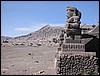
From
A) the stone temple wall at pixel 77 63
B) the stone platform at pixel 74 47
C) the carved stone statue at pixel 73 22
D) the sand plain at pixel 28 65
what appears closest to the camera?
the stone temple wall at pixel 77 63

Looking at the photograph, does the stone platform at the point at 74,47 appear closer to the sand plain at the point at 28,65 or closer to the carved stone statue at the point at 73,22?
the carved stone statue at the point at 73,22

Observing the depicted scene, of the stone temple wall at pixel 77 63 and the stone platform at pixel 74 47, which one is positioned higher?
the stone platform at pixel 74 47

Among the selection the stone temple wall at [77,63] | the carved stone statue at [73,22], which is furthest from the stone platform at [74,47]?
the carved stone statue at [73,22]

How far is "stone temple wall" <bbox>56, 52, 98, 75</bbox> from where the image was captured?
12.4m

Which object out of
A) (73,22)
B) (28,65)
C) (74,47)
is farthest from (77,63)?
(28,65)

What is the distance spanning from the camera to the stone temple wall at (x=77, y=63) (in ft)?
40.7

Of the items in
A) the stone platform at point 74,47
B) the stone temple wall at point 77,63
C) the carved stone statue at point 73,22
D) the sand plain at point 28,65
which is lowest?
the sand plain at point 28,65

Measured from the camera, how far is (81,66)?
12.4 meters

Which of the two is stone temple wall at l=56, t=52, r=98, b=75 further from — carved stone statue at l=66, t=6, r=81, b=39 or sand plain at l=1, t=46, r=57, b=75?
sand plain at l=1, t=46, r=57, b=75

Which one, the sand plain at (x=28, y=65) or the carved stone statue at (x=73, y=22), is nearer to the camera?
the carved stone statue at (x=73, y=22)

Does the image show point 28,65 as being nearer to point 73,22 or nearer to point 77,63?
point 73,22

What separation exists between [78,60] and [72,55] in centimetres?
39

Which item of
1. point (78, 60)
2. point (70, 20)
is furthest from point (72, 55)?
point (70, 20)

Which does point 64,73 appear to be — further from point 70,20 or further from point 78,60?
point 70,20
